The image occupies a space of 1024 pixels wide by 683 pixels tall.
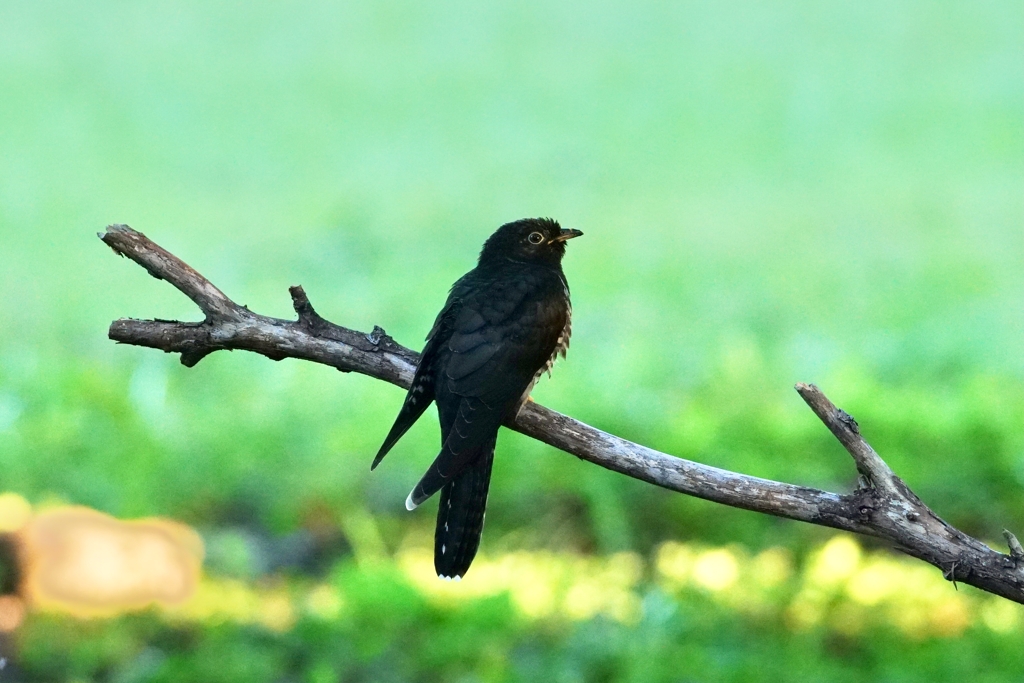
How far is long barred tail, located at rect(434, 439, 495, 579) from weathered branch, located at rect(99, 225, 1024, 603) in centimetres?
16

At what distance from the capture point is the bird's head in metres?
3.01

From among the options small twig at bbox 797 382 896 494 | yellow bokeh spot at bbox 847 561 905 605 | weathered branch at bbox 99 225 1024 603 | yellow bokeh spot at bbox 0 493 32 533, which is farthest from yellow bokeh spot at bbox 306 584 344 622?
small twig at bbox 797 382 896 494

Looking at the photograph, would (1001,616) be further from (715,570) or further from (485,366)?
(485,366)

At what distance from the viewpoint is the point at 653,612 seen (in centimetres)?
381

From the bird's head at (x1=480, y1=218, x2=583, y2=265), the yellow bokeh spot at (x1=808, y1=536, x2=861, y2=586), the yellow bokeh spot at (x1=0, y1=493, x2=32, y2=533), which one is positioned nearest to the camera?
the bird's head at (x1=480, y1=218, x2=583, y2=265)

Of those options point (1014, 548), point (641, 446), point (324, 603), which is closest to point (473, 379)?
point (641, 446)

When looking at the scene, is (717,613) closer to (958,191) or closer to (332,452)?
(332,452)

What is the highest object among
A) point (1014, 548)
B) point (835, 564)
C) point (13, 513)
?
Answer: point (13, 513)

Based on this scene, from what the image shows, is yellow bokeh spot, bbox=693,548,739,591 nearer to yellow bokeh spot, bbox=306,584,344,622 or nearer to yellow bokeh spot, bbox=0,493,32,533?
yellow bokeh spot, bbox=306,584,344,622

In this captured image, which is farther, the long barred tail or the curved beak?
the curved beak

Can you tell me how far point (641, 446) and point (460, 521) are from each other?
462 mm

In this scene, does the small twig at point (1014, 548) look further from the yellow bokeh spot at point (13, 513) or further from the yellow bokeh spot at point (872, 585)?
the yellow bokeh spot at point (13, 513)

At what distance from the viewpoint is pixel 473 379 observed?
2551mm

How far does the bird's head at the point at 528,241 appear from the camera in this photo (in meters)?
3.01
